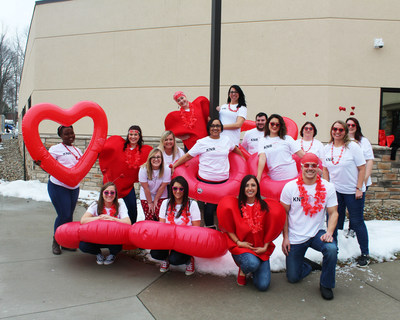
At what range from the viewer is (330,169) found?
14.5ft

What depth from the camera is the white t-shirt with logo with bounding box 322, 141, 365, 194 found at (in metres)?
4.29

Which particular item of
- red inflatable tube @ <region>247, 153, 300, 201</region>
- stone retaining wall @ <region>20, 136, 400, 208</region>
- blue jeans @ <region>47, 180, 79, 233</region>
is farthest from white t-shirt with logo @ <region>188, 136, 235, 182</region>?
stone retaining wall @ <region>20, 136, 400, 208</region>

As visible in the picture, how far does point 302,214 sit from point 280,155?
797mm

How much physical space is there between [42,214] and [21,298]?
3.67m

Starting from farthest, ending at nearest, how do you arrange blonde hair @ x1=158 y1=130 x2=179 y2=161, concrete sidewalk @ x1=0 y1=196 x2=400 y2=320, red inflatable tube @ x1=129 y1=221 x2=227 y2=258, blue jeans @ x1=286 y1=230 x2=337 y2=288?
blonde hair @ x1=158 y1=130 x2=179 y2=161, red inflatable tube @ x1=129 y1=221 x2=227 y2=258, blue jeans @ x1=286 y1=230 x2=337 y2=288, concrete sidewalk @ x1=0 y1=196 x2=400 y2=320

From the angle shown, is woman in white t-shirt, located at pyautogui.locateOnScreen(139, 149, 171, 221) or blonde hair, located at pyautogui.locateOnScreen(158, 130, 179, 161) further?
blonde hair, located at pyautogui.locateOnScreen(158, 130, 179, 161)

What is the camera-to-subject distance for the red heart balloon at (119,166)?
4.68 meters

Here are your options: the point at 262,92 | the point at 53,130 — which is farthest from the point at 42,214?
the point at 262,92

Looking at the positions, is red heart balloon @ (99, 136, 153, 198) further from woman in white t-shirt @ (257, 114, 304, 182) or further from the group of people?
woman in white t-shirt @ (257, 114, 304, 182)

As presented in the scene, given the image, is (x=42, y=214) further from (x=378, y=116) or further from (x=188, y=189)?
(x=378, y=116)

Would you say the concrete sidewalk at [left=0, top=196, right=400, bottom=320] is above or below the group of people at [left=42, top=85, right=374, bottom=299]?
below

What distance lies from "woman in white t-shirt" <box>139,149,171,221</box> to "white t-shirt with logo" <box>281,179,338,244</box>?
152 cm

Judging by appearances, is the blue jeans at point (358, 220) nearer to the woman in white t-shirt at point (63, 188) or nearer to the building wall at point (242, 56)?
the building wall at point (242, 56)

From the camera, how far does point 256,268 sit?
353 cm
